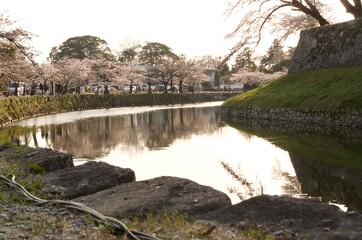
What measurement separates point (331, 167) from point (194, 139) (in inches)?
406

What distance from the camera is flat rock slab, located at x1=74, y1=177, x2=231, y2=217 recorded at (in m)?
7.04

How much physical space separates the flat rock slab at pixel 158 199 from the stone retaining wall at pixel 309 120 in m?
13.7

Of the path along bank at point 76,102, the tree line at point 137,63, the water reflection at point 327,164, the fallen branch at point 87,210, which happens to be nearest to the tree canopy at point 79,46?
the tree line at point 137,63

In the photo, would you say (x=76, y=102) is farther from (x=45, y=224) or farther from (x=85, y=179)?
(x=45, y=224)

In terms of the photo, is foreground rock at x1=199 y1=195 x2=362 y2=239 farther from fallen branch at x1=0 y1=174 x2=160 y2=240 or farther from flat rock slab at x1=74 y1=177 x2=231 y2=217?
fallen branch at x1=0 y1=174 x2=160 y2=240

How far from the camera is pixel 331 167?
43.6 ft

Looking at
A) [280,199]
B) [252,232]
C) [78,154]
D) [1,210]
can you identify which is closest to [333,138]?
[78,154]

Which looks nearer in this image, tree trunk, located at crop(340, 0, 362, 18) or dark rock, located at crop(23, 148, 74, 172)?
dark rock, located at crop(23, 148, 74, 172)

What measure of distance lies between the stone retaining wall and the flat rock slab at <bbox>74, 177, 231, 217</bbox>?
44.8ft

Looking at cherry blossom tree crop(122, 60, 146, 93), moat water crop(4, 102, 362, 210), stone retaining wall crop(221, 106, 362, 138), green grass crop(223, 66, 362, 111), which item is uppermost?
cherry blossom tree crop(122, 60, 146, 93)

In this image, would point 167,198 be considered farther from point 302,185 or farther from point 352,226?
point 302,185

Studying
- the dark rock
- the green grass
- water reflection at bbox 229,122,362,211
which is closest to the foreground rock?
water reflection at bbox 229,122,362,211

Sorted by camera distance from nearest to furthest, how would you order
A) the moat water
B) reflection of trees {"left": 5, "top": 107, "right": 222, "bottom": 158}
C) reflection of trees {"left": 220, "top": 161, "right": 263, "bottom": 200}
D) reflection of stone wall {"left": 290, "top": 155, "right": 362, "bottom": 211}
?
reflection of stone wall {"left": 290, "top": 155, "right": 362, "bottom": 211} → reflection of trees {"left": 220, "top": 161, "right": 263, "bottom": 200} → the moat water → reflection of trees {"left": 5, "top": 107, "right": 222, "bottom": 158}

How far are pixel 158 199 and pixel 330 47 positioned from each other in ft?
94.5
